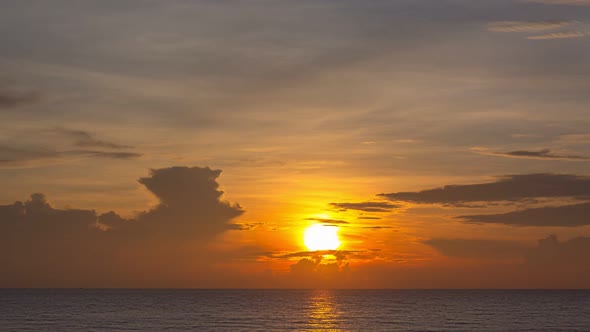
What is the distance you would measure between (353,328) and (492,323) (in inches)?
1211

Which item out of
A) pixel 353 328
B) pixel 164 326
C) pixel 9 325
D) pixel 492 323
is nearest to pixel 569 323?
pixel 492 323

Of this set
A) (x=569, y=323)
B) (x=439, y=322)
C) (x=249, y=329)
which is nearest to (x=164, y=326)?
(x=249, y=329)

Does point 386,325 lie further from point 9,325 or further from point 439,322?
point 9,325

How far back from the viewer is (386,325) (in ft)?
393

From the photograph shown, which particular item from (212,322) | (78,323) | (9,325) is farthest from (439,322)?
(9,325)

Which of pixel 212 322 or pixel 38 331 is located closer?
pixel 38 331

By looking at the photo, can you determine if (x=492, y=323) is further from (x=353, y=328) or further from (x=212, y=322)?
(x=212, y=322)

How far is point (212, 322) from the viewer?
409 feet

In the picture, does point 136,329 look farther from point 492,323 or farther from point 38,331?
point 492,323

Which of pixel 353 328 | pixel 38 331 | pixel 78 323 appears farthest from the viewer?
pixel 78 323

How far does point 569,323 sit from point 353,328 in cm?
4593

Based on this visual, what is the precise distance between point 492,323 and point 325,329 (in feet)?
121

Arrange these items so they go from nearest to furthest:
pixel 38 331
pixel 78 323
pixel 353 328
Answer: pixel 38 331 → pixel 353 328 → pixel 78 323

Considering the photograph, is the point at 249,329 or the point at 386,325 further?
the point at 386,325
